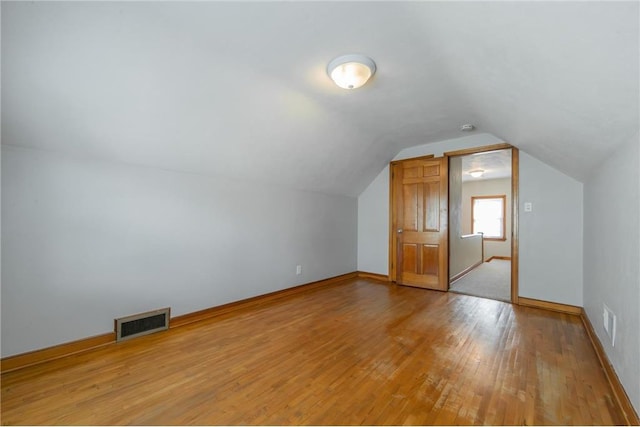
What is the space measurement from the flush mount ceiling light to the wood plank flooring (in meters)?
2.19

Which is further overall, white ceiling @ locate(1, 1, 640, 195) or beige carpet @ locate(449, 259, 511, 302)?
beige carpet @ locate(449, 259, 511, 302)

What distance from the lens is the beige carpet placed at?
152 inches

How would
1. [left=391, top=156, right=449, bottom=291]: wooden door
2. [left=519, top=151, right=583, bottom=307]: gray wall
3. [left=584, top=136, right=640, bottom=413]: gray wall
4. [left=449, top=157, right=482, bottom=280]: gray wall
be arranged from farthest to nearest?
[left=449, top=157, right=482, bottom=280]: gray wall, [left=391, top=156, right=449, bottom=291]: wooden door, [left=519, top=151, right=583, bottom=307]: gray wall, [left=584, top=136, right=640, bottom=413]: gray wall

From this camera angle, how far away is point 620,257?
167cm

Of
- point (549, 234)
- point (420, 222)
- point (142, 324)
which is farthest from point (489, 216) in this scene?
point (142, 324)

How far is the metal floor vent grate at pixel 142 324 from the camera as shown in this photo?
2267 millimetres

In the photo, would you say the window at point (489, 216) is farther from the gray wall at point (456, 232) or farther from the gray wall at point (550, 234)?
the gray wall at point (550, 234)

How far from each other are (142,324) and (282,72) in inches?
101

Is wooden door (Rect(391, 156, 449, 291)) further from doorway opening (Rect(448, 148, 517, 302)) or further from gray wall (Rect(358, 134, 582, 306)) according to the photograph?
gray wall (Rect(358, 134, 582, 306))

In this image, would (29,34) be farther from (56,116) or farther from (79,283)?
(79,283)

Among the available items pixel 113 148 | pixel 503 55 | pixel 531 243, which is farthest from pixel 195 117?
pixel 531 243

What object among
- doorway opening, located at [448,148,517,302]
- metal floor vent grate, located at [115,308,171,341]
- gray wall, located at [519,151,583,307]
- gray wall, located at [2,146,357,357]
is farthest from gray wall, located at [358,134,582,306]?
metal floor vent grate, located at [115,308,171,341]

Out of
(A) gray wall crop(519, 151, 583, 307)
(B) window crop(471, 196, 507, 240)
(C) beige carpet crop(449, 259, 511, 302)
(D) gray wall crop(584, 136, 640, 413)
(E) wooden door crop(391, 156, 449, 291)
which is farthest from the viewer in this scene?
(B) window crop(471, 196, 507, 240)

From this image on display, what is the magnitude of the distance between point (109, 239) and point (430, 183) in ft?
13.5
